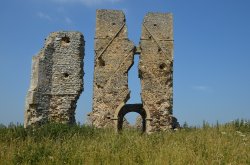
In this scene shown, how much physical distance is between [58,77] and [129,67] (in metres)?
3.91

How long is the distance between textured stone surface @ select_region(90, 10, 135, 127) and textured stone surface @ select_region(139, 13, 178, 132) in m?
0.91

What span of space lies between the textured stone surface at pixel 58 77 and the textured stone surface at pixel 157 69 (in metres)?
3.66

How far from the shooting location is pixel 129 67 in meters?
22.1

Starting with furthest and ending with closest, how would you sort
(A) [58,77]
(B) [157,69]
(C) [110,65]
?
(B) [157,69], (C) [110,65], (A) [58,77]

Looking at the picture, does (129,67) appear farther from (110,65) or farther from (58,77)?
(58,77)

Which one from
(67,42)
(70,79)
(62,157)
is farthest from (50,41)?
(62,157)

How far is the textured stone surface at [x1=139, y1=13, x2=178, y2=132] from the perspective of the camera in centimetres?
2189

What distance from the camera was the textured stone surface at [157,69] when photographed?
71.8 feet

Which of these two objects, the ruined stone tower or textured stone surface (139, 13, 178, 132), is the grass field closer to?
the ruined stone tower

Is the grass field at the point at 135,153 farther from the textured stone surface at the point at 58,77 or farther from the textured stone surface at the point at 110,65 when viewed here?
the textured stone surface at the point at 110,65

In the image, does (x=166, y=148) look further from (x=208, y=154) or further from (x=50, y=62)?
(x=50, y=62)

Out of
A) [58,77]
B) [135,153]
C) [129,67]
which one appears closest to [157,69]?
[129,67]

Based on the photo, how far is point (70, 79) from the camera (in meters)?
20.4

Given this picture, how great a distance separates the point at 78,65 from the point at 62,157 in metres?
Result: 11.1
